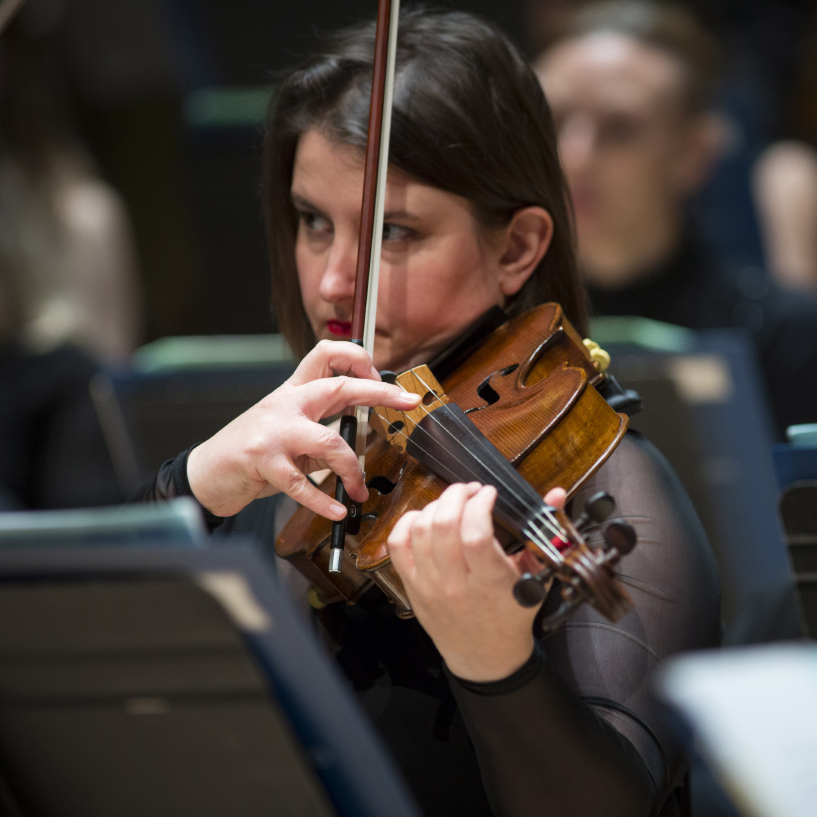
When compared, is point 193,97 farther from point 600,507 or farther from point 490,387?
point 600,507

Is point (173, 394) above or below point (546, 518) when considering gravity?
below

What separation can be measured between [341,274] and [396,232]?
6 centimetres

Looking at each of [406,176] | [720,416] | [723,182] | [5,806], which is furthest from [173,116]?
[5,806]

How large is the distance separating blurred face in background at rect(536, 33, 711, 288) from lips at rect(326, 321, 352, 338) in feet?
5.15

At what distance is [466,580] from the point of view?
2.40 feet

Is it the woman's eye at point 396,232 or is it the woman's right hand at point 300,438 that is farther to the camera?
the woman's eye at point 396,232

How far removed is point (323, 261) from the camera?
106 centimetres

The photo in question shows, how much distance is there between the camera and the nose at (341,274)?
1.02 m

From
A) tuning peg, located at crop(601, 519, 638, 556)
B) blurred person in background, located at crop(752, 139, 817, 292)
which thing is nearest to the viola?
tuning peg, located at crop(601, 519, 638, 556)

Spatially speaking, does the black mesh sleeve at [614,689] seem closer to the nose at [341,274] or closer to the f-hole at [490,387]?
the f-hole at [490,387]

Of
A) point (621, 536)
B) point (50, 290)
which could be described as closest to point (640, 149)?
point (50, 290)

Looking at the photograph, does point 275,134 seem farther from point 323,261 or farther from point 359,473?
point 359,473

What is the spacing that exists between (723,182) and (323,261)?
2200 millimetres

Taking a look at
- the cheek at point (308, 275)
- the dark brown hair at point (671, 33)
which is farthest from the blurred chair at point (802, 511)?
the dark brown hair at point (671, 33)
